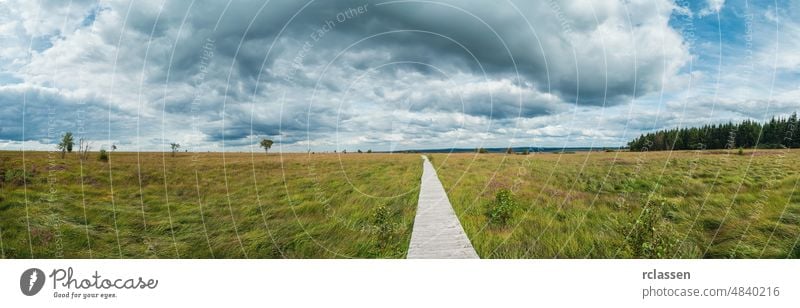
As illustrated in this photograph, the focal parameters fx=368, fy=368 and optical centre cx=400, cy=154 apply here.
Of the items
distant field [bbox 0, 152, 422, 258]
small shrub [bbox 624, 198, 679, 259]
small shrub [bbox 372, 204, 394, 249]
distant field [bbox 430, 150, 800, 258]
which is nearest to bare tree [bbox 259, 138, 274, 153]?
distant field [bbox 0, 152, 422, 258]

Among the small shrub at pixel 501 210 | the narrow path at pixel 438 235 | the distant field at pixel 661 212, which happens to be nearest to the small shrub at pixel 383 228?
the narrow path at pixel 438 235

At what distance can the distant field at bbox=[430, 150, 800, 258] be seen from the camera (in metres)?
8.03

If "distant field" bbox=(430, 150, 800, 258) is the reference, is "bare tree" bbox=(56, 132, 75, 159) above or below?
above

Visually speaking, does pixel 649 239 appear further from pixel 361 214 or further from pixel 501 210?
pixel 361 214

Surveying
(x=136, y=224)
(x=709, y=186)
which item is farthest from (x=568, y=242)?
(x=136, y=224)

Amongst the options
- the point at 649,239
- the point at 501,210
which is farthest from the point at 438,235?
the point at 649,239

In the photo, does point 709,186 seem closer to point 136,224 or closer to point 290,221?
point 290,221

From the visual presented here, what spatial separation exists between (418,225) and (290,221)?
358 centimetres

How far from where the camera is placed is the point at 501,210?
9.76m

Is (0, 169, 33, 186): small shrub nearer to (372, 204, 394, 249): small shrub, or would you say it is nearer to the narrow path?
(372, 204, 394, 249): small shrub

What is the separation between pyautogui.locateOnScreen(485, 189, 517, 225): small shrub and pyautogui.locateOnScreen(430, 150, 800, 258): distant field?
19 centimetres

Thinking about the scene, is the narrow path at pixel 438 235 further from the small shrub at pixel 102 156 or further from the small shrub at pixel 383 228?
the small shrub at pixel 102 156

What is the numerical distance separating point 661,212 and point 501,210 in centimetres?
381
